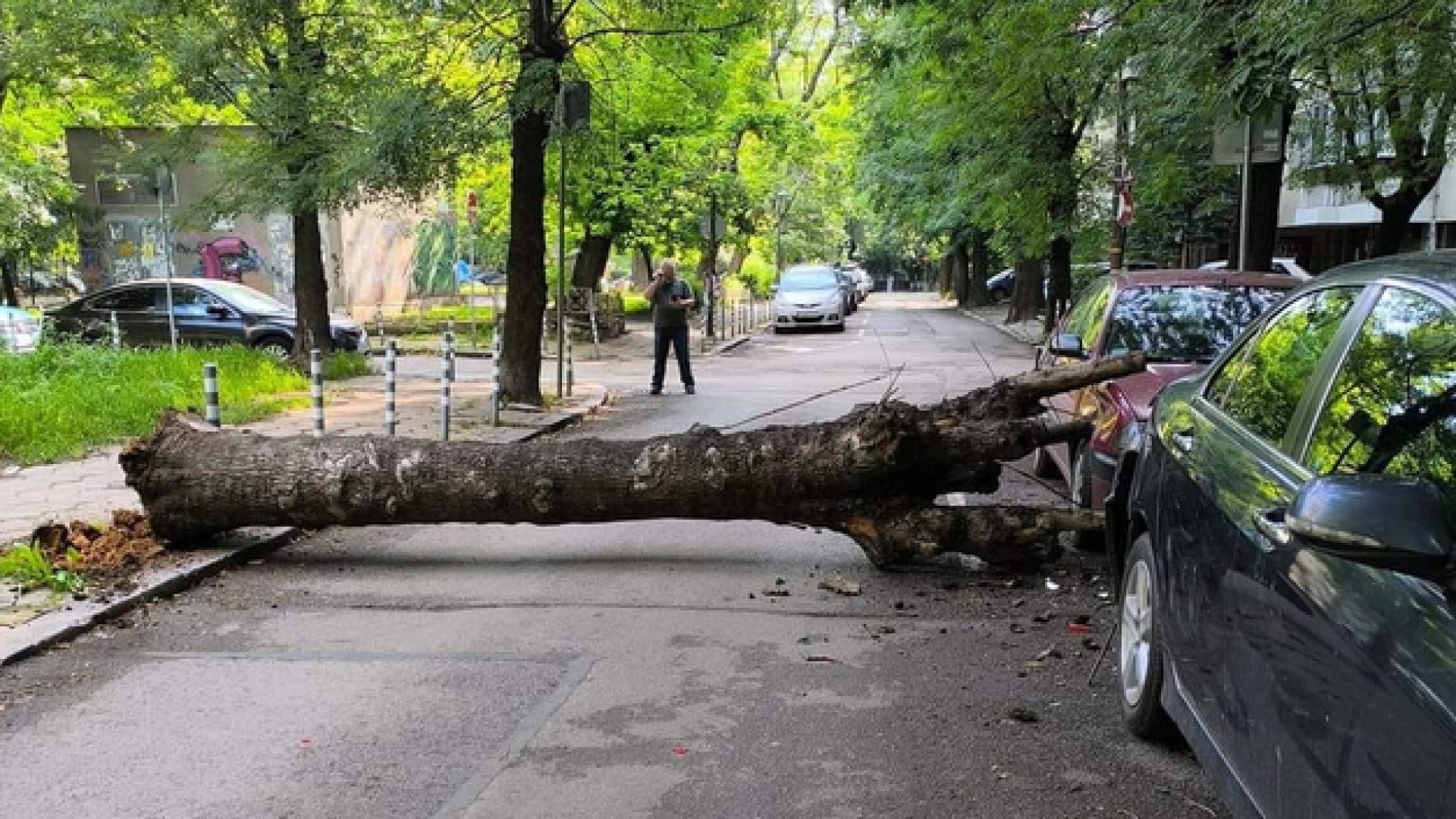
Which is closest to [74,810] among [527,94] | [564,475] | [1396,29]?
[564,475]

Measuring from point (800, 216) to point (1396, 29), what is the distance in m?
51.7

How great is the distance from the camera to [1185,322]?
7602 mm

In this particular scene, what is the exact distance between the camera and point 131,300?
1969cm

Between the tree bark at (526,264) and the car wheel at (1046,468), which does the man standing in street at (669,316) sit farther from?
the car wheel at (1046,468)

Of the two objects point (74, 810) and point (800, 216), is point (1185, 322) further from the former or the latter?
point (800, 216)

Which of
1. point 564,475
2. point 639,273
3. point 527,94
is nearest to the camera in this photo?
point 564,475

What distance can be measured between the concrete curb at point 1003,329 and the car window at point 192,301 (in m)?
16.4

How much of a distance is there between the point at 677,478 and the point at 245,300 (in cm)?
1542

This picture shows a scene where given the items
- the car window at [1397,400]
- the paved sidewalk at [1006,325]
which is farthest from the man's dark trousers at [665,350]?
the car window at [1397,400]

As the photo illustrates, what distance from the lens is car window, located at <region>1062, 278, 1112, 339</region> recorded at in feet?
26.8

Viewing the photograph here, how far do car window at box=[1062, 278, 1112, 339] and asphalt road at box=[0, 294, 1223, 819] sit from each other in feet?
7.19

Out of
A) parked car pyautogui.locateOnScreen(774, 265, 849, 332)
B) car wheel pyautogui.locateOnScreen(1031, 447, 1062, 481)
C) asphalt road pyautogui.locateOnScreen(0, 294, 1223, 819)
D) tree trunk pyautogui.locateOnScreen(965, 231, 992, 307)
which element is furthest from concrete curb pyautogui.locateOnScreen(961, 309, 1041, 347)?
asphalt road pyautogui.locateOnScreen(0, 294, 1223, 819)

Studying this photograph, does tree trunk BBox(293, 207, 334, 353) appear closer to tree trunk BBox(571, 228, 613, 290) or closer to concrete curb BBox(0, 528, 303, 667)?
concrete curb BBox(0, 528, 303, 667)

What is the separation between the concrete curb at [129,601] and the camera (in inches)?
204
